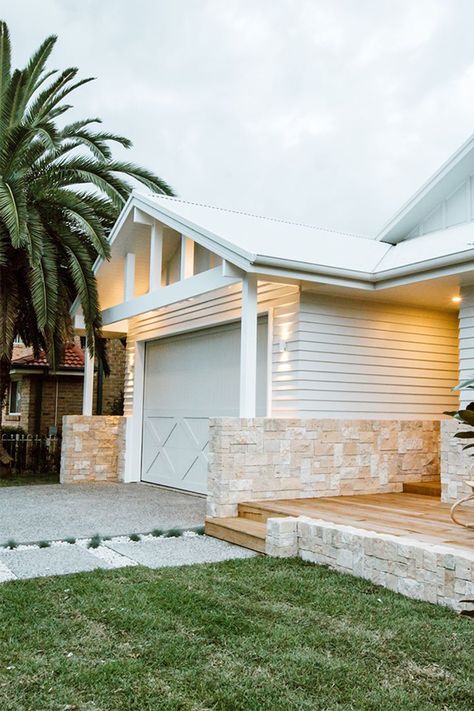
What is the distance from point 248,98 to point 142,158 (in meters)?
8.26

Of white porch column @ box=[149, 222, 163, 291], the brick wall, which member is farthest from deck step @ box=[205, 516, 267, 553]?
the brick wall

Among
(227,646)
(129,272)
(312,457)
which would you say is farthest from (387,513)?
(129,272)

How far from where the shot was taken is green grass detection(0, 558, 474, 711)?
3281 millimetres

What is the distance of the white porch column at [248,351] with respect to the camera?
26.6 feet

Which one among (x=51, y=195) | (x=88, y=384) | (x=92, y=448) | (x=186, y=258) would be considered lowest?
(x=92, y=448)

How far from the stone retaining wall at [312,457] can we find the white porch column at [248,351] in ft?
0.77

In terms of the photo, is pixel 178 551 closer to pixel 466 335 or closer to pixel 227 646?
pixel 227 646

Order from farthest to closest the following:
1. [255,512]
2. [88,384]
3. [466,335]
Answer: [88,384] → [466,335] → [255,512]

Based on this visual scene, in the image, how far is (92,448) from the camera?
42.2ft

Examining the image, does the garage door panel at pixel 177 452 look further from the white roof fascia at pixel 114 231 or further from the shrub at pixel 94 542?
the shrub at pixel 94 542

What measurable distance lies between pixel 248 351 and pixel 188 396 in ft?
11.9

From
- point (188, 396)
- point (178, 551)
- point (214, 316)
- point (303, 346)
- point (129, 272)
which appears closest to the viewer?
point (178, 551)

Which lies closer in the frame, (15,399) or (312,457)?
(312,457)

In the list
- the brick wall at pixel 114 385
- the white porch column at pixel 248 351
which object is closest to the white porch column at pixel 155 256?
the white porch column at pixel 248 351
